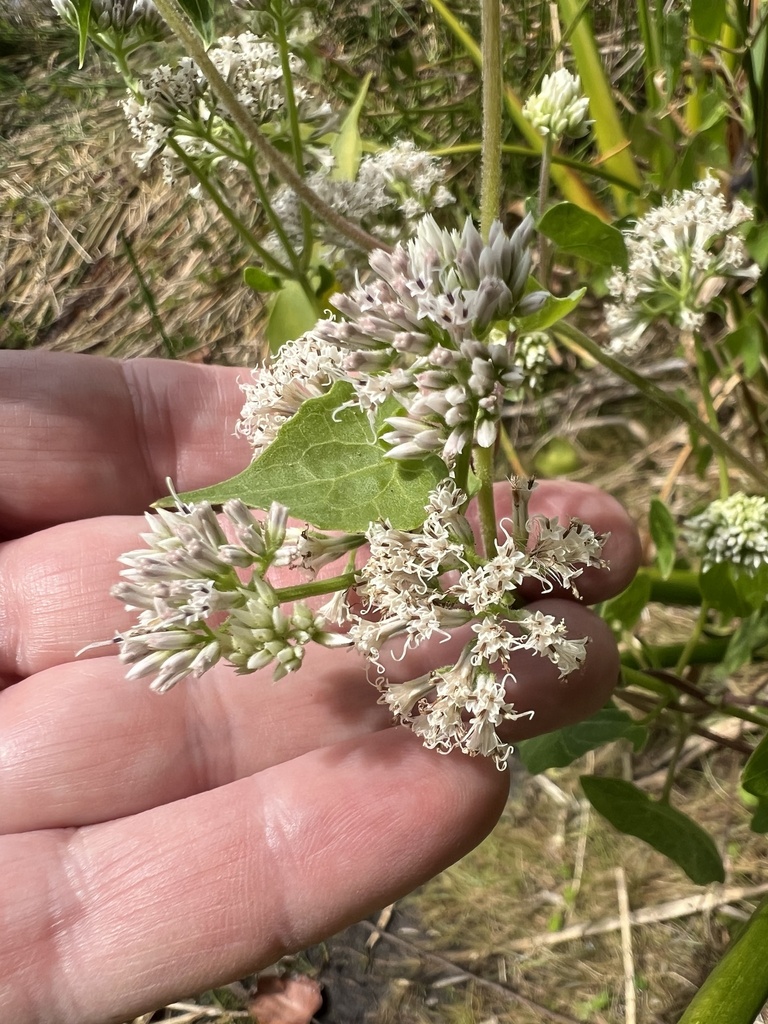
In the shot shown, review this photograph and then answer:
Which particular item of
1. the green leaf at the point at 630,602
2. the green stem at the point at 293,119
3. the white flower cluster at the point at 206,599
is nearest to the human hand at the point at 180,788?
the green leaf at the point at 630,602

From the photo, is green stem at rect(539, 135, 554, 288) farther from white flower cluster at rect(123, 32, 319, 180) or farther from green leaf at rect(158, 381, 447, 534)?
white flower cluster at rect(123, 32, 319, 180)

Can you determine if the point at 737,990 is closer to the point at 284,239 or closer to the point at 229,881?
the point at 229,881

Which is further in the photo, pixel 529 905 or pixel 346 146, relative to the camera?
pixel 529 905

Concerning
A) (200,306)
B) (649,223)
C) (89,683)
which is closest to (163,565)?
(89,683)

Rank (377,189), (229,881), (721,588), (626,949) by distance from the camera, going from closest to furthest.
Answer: (229,881)
(721,588)
(377,189)
(626,949)

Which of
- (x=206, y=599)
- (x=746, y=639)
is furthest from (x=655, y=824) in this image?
(x=206, y=599)

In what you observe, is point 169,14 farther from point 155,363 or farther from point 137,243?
point 137,243

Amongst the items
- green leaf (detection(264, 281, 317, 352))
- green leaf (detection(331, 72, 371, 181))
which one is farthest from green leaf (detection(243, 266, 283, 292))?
green leaf (detection(331, 72, 371, 181))

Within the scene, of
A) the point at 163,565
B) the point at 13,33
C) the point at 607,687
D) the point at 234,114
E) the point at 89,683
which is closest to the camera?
the point at 163,565
